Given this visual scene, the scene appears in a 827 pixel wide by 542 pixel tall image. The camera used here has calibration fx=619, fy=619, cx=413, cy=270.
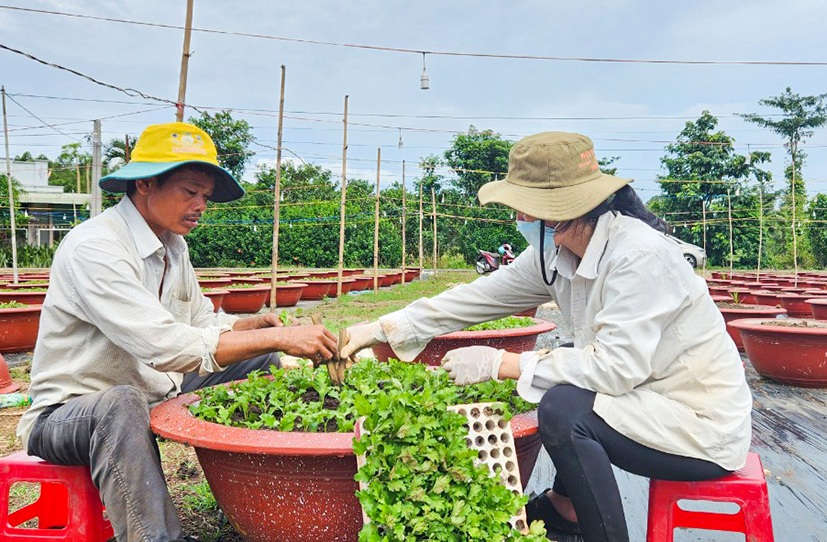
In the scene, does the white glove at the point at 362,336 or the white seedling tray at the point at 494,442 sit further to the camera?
the white glove at the point at 362,336

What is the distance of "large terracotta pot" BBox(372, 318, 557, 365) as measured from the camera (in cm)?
413

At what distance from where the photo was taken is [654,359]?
6.25 feet

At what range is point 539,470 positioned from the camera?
124 inches

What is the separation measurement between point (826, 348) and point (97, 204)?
25.3ft

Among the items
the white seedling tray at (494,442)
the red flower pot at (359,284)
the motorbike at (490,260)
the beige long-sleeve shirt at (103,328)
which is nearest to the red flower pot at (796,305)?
the white seedling tray at (494,442)

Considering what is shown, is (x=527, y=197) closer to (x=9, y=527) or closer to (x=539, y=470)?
(x=539, y=470)

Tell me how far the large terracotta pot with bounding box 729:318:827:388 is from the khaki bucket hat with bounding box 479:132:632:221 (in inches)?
142

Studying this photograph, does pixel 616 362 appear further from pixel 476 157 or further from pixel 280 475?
pixel 476 157

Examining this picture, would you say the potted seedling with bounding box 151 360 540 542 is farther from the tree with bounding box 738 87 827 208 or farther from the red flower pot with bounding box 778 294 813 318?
the tree with bounding box 738 87 827 208

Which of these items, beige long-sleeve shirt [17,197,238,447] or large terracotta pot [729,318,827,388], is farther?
large terracotta pot [729,318,827,388]

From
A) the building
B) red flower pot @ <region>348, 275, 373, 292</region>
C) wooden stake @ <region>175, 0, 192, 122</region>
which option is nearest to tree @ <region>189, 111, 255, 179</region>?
the building

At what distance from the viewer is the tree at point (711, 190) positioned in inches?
1057

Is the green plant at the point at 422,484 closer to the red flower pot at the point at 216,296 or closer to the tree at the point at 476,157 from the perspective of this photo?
the red flower pot at the point at 216,296

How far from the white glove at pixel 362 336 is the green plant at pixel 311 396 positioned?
126 mm
